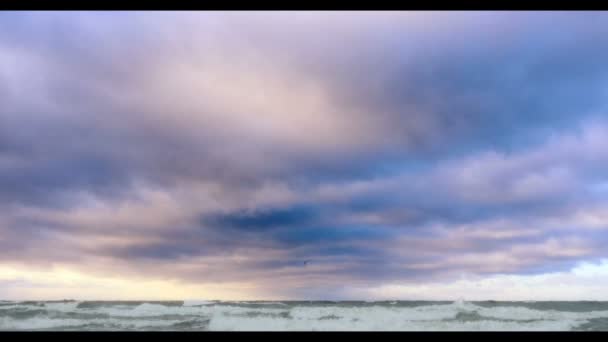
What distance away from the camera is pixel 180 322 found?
20328mm

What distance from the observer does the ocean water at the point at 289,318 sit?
64.0 feet

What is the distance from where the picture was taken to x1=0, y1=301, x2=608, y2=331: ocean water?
64.0ft

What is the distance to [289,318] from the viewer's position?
23984 mm
